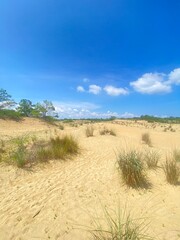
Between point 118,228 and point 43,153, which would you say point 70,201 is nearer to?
point 118,228

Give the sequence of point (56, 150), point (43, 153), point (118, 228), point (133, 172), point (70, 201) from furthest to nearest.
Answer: point (56, 150), point (43, 153), point (133, 172), point (70, 201), point (118, 228)

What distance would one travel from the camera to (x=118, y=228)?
10.4ft

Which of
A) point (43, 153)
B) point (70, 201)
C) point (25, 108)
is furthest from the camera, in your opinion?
point (25, 108)

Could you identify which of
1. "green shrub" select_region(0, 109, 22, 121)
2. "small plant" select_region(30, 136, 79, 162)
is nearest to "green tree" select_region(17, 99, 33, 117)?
"green shrub" select_region(0, 109, 22, 121)

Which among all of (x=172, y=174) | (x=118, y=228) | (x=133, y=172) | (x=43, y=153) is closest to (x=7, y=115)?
(x=43, y=153)

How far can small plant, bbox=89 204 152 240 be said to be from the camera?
111 inches

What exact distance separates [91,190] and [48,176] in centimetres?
167

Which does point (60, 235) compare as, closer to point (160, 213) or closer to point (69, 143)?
point (160, 213)

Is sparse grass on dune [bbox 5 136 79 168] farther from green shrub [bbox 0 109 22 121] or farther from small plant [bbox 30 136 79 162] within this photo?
green shrub [bbox 0 109 22 121]

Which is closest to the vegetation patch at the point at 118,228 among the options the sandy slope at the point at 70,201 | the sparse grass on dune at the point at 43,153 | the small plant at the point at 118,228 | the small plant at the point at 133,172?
the small plant at the point at 118,228

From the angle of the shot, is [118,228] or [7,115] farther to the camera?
[7,115]

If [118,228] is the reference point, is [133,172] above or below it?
above

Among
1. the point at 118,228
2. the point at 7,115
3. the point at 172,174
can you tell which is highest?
the point at 7,115

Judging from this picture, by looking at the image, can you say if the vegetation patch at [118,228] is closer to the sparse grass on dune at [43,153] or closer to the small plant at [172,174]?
the small plant at [172,174]
